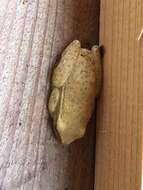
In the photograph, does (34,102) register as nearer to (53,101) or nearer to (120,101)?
(53,101)

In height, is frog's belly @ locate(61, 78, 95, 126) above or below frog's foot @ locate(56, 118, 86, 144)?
above

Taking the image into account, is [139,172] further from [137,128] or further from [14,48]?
[14,48]

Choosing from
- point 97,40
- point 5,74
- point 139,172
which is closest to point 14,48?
point 5,74

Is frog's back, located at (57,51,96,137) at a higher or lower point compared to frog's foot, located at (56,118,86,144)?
higher

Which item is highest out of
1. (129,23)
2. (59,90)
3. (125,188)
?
(129,23)

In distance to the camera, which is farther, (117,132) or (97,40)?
(97,40)
